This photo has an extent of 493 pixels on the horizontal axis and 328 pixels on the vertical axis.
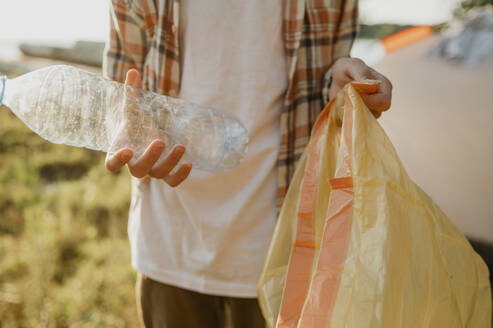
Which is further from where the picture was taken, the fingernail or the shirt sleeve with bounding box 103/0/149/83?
the shirt sleeve with bounding box 103/0/149/83

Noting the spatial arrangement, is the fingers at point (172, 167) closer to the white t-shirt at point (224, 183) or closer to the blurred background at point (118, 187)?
the white t-shirt at point (224, 183)

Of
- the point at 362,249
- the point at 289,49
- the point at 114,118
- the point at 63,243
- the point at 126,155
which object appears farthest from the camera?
the point at 63,243

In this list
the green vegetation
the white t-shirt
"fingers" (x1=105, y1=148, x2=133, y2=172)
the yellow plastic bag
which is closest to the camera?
the yellow plastic bag

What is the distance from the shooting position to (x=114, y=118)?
3.94 feet

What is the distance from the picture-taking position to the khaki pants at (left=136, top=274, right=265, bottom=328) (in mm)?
1012

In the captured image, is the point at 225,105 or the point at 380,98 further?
the point at 225,105

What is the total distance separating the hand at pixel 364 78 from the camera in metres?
0.80

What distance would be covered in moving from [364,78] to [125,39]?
579 mm

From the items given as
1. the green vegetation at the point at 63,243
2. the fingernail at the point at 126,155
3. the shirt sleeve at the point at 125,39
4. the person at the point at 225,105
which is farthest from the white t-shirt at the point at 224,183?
the green vegetation at the point at 63,243

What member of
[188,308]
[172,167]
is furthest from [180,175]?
[188,308]

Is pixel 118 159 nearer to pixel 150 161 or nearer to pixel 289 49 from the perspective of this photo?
pixel 150 161

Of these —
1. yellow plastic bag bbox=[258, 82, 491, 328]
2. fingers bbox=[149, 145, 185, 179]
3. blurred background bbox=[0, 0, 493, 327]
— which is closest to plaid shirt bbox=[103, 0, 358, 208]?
yellow plastic bag bbox=[258, 82, 491, 328]

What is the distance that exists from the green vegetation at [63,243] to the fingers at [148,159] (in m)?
1.34

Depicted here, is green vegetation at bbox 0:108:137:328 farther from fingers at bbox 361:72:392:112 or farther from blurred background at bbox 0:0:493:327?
fingers at bbox 361:72:392:112
